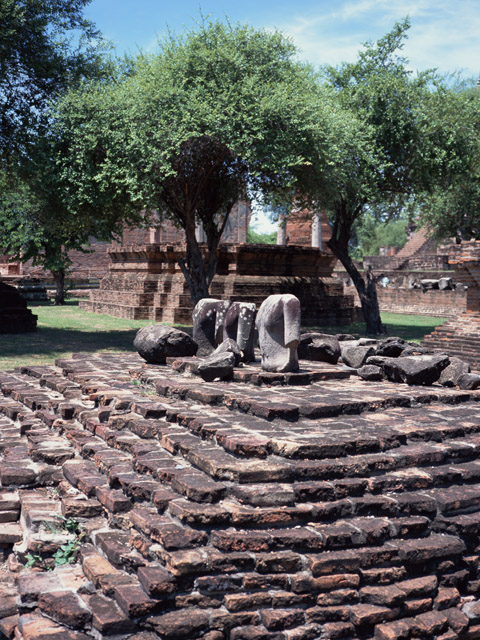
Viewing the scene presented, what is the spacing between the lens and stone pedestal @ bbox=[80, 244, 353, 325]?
15578mm

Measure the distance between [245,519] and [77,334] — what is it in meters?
10.7

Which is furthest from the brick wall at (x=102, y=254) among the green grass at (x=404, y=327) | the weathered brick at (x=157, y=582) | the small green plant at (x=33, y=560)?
the weathered brick at (x=157, y=582)

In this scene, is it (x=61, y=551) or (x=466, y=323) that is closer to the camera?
(x=61, y=551)

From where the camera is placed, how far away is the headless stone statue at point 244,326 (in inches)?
251

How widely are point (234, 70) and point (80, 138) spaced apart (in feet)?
9.11

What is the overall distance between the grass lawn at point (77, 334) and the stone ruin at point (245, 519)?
16.8 ft

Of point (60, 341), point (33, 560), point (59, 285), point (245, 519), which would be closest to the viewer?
point (245, 519)

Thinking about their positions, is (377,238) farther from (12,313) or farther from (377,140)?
(12,313)

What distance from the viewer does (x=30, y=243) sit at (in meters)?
20.4

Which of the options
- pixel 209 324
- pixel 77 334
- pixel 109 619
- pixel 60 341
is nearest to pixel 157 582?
pixel 109 619

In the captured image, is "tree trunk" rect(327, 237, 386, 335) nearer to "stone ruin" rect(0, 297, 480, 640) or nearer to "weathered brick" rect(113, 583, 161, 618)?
"stone ruin" rect(0, 297, 480, 640)

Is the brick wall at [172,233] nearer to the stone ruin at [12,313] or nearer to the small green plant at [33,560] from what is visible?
the stone ruin at [12,313]

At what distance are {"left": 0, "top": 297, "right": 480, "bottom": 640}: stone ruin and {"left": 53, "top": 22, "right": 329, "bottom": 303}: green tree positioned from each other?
252 inches

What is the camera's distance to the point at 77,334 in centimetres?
1336
